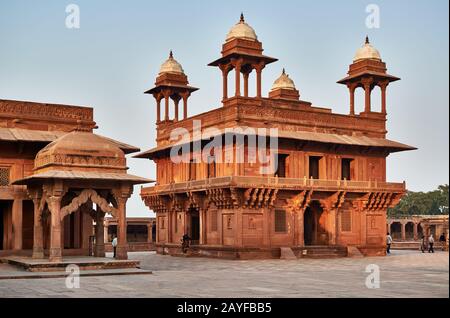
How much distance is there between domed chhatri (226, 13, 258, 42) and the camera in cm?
4006

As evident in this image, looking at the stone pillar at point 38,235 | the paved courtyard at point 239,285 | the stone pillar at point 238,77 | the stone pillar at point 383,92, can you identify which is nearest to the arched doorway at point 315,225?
the stone pillar at point 238,77

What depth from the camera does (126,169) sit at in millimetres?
25109

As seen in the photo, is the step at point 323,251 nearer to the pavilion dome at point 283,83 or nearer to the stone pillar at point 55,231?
the pavilion dome at point 283,83

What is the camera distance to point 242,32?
40.1 meters

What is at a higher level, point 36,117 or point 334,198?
point 36,117

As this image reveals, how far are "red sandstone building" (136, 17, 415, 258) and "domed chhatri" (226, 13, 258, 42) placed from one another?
59mm

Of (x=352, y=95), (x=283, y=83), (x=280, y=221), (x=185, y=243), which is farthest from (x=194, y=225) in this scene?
(x=283, y=83)

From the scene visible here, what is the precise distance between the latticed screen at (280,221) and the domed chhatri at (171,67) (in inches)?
584

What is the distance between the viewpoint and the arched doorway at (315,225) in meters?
40.7

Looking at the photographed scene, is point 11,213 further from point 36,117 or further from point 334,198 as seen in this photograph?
point 334,198

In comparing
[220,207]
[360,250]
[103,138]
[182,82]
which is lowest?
[360,250]

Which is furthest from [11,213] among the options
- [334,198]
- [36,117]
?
[334,198]

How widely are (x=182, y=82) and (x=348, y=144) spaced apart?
44.9 feet

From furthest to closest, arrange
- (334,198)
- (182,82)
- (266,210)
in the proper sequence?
(182,82) < (334,198) < (266,210)
